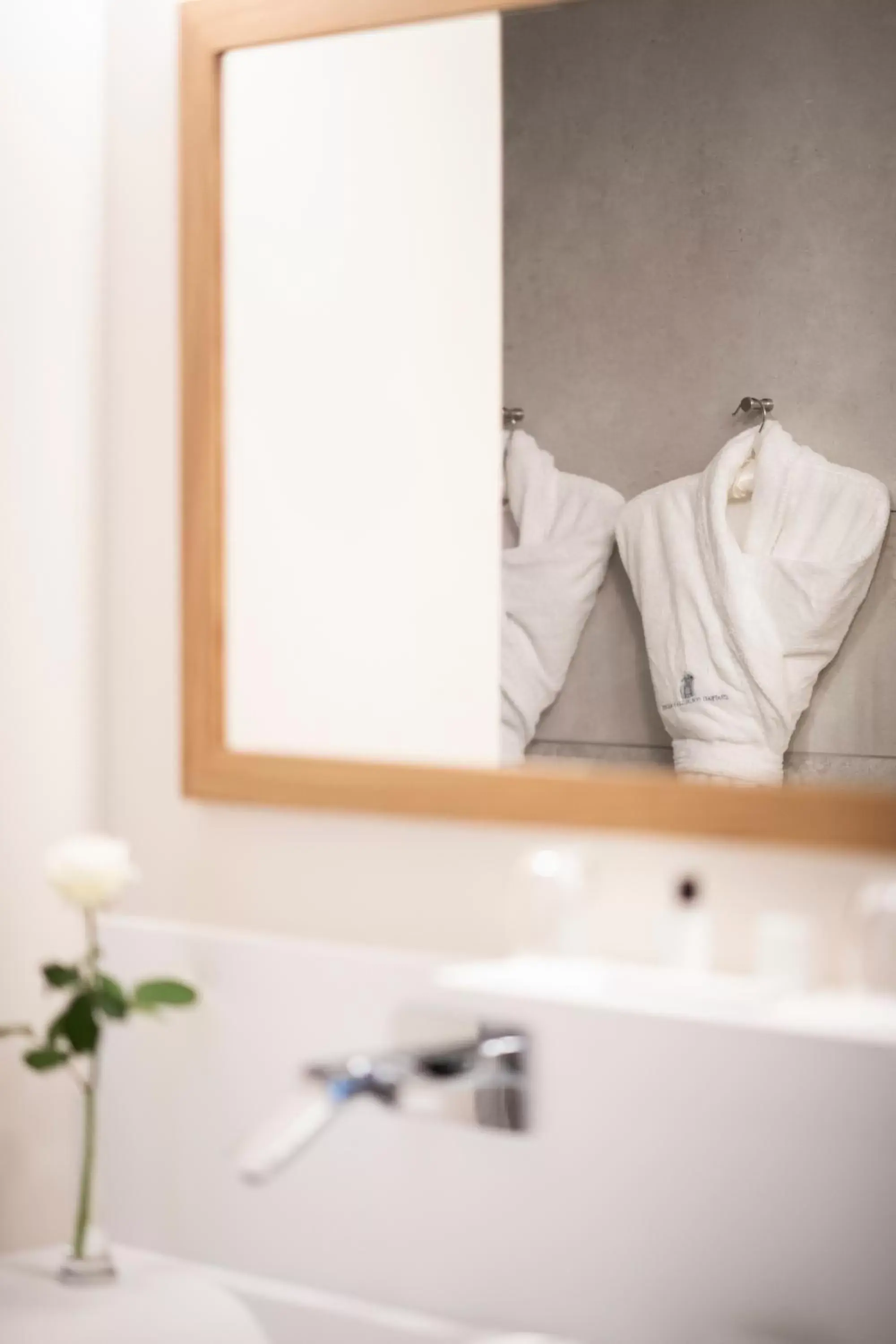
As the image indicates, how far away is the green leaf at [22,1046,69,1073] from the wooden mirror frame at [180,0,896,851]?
0.80 ft

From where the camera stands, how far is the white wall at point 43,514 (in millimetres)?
1231

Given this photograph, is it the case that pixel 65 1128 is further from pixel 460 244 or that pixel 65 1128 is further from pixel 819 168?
pixel 819 168

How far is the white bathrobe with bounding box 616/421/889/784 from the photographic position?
1.24m

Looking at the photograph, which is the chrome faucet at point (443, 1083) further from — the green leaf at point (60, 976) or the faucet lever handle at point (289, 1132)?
the green leaf at point (60, 976)

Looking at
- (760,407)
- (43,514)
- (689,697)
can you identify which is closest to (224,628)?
(43,514)

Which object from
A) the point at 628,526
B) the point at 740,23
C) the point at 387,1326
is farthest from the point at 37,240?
the point at 387,1326

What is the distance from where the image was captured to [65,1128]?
1.28 m

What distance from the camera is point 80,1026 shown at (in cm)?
112

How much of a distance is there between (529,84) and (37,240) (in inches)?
19.0

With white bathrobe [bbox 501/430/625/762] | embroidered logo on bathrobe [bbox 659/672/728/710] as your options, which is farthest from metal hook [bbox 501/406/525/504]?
embroidered logo on bathrobe [bbox 659/672/728/710]

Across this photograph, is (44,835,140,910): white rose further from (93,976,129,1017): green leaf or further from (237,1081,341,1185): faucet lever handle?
(237,1081,341,1185): faucet lever handle

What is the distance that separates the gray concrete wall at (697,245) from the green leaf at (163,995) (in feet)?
1.43

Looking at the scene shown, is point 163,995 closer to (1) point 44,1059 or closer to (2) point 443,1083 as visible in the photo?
(1) point 44,1059

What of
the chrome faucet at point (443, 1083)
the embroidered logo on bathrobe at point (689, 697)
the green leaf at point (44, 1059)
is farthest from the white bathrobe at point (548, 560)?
the green leaf at point (44, 1059)
